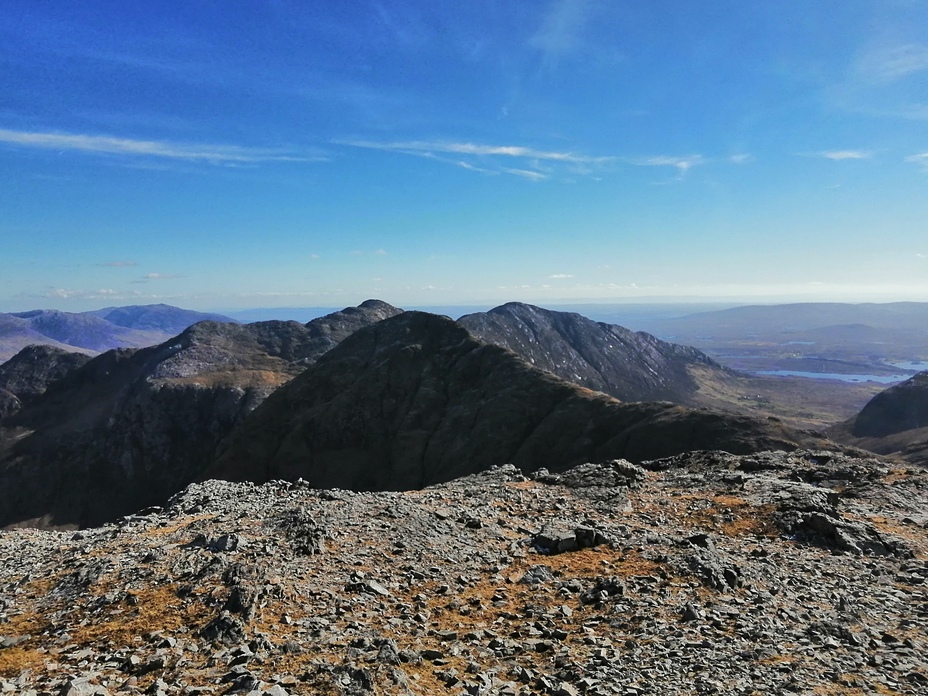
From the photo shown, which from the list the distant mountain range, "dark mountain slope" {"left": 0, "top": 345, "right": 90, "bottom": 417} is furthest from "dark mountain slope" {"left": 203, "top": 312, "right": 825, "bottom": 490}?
"dark mountain slope" {"left": 0, "top": 345, "right": 90, "bottom": 417}

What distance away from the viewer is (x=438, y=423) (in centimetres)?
9319

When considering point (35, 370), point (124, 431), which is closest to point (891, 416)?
point (124, 431)

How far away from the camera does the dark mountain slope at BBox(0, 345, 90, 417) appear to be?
571 feet

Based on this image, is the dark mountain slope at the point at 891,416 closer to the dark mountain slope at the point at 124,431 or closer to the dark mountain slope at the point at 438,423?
the dark mountain slope at the point at 438,423

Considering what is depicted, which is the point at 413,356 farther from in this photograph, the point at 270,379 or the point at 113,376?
the point at 113,376

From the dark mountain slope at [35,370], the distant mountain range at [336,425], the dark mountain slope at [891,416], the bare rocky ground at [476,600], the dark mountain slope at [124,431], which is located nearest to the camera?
the bare rocky ground at [476,600]

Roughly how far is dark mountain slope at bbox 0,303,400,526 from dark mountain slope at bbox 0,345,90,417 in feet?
61.8

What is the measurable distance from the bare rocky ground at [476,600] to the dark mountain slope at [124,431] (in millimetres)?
103917

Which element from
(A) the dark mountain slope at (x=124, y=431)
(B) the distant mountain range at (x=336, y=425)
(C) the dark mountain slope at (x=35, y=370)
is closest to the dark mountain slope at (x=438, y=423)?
(B) the distant mountain range at (x=336, y=425)

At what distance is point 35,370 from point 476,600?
752 ft

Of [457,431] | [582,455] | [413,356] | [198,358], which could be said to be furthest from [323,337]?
[582,455]

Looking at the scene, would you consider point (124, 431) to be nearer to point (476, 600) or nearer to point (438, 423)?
point (438, 423)

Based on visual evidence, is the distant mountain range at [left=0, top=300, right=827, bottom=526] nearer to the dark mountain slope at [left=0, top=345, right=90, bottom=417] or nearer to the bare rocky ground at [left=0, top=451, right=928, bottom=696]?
the dark mountain slope at [left=0, top=345, right=90, bottom=417]

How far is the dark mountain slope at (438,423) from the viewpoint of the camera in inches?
2714
